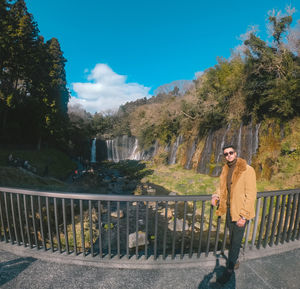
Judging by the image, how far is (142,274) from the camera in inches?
96.3

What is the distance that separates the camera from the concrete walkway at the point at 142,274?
2.25 metres

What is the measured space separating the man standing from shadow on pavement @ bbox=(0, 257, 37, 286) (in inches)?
105

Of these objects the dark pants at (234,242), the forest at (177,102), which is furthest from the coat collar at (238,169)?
the forest at (177,102)

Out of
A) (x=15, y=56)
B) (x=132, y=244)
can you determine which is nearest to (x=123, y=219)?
(x=132, y=244)

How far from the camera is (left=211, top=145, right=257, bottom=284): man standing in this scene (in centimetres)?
217

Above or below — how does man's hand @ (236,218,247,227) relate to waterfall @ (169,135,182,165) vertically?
above

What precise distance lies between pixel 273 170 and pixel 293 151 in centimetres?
140

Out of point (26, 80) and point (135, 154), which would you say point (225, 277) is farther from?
point (135, 154)

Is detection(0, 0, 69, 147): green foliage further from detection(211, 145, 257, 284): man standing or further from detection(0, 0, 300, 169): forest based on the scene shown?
detection(211, 145, 257, 284): man standing

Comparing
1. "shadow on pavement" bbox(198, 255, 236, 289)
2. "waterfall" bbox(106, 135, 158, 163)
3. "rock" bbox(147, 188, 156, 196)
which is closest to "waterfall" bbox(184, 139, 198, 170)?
"rock" bbox(147, 188, 156, 196)

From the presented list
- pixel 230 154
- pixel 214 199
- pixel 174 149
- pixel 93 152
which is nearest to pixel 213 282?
pixel 214 199

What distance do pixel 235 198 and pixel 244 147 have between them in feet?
39.6

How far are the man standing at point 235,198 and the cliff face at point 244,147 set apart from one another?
326 inches

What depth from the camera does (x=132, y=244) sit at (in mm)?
5879
